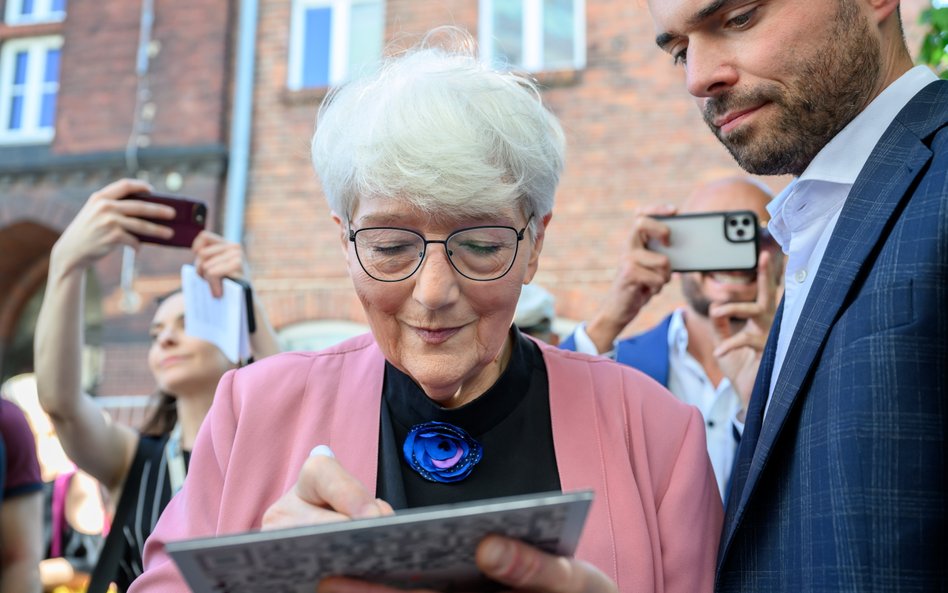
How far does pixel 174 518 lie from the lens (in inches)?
58.7

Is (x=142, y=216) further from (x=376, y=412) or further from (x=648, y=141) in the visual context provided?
(x=648, y=141)

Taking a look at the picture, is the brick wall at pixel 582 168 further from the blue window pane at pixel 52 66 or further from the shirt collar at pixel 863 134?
the shirt collar at pixel 863 134

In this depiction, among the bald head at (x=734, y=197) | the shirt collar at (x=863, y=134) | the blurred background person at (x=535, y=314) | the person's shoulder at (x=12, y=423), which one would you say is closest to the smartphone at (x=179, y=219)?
the person's shoulder at (x=12, y=423)

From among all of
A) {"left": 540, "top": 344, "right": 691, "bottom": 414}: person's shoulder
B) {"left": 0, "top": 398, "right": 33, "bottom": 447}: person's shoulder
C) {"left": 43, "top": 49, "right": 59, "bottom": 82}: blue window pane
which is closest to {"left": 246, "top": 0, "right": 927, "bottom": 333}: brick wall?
{"left": 43, "top": 49, "right": 59, "bottom": 82}: blue window pane

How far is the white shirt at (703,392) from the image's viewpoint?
253cm

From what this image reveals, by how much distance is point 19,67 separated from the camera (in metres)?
9.59

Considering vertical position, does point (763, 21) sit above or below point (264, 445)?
above

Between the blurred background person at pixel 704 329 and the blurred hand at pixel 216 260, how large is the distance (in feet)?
3.36

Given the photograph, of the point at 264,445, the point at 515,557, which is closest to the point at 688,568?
the point at 515,557

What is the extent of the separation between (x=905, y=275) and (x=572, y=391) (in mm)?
597

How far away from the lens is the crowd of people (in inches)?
47.4

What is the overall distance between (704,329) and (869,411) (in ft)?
5.40

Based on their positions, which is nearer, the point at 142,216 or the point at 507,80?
the point at 507,80

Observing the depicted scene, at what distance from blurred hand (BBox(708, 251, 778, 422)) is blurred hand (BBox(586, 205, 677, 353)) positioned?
0.63 ft
